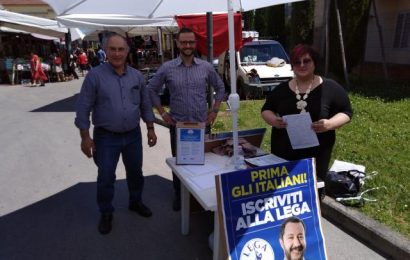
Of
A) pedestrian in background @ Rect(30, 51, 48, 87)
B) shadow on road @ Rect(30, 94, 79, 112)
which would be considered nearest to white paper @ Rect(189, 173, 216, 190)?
shadow on road @ Rect(30, 94, 79, 112)

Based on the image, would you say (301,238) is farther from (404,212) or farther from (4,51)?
(4,51)

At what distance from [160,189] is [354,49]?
11.1m

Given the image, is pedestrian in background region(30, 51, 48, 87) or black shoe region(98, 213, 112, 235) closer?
black shoe region(98, 213, 112, 235)

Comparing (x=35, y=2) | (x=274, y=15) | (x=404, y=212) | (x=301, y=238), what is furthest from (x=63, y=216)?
(x=35, y=2)

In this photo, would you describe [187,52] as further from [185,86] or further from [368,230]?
[368,230]

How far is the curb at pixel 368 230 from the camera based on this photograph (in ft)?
10.1

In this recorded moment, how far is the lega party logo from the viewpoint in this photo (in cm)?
243

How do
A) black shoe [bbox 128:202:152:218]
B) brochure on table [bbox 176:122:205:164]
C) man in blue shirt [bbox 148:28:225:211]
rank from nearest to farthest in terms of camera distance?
brochure on table [bbox 176:122:205:164] < man in blue shirt [bbox 148:28:225:211] < black shoe [bbox 128:202:152:218]

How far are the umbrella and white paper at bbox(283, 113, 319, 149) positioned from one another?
17.3 inches

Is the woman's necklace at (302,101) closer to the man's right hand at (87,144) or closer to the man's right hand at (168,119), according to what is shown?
the man's right hand at (168,119)

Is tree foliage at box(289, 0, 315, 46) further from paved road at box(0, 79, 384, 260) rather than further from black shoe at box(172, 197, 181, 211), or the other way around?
black shoe at box(172, 197, 181, 211)

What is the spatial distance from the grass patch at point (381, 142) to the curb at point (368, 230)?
132mm

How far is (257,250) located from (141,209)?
6.24 ft

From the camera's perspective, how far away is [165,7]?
3070 mm
